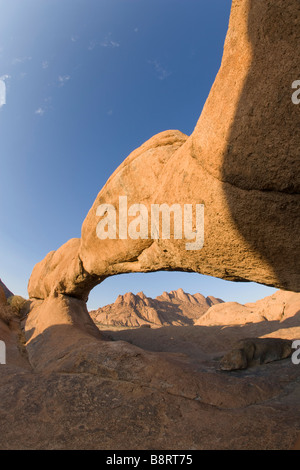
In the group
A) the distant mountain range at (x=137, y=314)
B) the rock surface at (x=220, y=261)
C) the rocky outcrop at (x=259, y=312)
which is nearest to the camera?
the rock surface at (x=220, y=261)

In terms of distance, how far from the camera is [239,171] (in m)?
3.38

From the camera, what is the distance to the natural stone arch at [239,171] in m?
2.85

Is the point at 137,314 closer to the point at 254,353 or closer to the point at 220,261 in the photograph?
the point at 254,353

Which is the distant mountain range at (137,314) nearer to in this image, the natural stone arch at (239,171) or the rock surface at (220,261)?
the natural stone arch at (239,171)

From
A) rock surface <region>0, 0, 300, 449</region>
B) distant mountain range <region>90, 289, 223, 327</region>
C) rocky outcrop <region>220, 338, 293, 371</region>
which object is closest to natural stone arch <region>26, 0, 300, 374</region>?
rock surface <region>0, 0, 300, 449</region>

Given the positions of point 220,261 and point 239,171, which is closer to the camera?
point 239,171

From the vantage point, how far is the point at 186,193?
167 inches

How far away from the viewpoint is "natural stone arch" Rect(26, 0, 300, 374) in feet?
9.34

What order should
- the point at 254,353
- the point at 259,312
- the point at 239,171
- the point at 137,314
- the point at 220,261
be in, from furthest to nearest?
1. the point at 137,314
2. the point at 259,312
3. the point at 254,353
4. the point at 220,261
5. the point at 239,171

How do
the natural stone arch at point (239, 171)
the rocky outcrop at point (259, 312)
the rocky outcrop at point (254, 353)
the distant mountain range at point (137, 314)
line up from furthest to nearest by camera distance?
the distant mountain range at point (137, 314), the rocky outcrop at point (259, 312), the rocky outcrop at point (254, 353), the natural stone arch at point (239, 171)

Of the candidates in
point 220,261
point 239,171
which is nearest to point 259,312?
point 220,261

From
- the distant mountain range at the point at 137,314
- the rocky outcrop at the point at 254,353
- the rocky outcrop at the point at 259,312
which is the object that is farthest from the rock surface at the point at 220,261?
the distant mountain range at the point at 137,314

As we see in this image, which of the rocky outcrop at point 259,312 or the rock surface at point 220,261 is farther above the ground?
the rock surface at point 220,261
